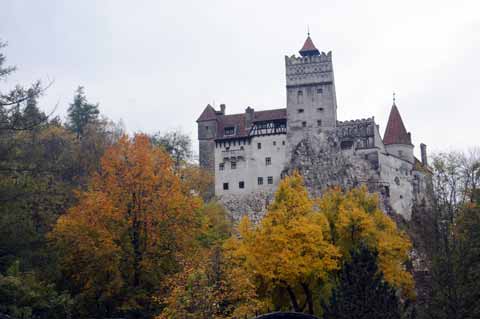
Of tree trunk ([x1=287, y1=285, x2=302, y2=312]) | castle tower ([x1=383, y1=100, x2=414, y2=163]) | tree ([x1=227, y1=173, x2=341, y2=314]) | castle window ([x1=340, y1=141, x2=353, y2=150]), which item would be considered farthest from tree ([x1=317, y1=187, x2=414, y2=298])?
castle tower ([x1=383, y1=100, x2=414, y2=163])

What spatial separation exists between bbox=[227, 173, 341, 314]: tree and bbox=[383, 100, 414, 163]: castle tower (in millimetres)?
28782

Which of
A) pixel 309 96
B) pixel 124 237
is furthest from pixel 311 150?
pixel 124 237

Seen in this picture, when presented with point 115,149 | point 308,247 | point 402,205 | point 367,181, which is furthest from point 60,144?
point 402,205

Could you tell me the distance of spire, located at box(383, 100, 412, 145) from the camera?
58188mm

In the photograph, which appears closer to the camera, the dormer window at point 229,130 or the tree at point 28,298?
the tree at point 28,298

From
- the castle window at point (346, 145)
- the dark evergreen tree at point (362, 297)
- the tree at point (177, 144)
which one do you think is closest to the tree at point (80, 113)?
the tree at point (177, 144)

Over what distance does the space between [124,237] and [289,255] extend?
7497 millimetres

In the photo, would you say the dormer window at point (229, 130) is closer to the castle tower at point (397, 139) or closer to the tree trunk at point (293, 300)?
the castle tower at point (397, 139)

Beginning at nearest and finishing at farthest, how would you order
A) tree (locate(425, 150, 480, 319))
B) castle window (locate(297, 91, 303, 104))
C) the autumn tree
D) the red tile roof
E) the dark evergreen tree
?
the dark evergreen tree < tree (locate(425, 150, 480, 319)) < the autumn tree < castle window (locate(297, 91, 303, 104)) < the red tile roof

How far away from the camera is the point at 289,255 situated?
2888 centimetres

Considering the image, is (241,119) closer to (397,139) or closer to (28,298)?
(397,139)

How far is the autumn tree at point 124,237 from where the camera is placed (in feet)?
85.8

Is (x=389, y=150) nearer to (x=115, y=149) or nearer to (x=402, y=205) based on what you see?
(x=402, y=205)

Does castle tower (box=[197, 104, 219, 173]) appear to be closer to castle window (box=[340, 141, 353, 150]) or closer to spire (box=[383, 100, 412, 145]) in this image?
castle window (box=[340, 141, 353, 150])
